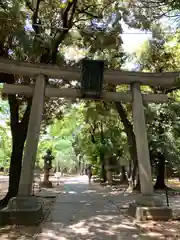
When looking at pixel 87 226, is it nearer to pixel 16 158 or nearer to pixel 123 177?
pixel 16 158

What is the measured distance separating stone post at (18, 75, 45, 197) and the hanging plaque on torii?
3.80 feet

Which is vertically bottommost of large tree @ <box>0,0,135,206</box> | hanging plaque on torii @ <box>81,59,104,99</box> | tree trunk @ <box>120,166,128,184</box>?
tree trunk @ <box>120,166,128,184</box>

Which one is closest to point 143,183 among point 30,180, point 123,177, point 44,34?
point 30,180

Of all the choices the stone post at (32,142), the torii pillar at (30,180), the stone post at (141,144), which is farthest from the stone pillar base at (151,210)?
the stone post at (32,142)

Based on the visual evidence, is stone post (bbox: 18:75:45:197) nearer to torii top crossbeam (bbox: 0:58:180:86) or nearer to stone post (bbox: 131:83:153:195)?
torii top crossbeam (bbox: 0:58:180:86)

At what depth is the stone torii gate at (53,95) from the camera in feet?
25.0

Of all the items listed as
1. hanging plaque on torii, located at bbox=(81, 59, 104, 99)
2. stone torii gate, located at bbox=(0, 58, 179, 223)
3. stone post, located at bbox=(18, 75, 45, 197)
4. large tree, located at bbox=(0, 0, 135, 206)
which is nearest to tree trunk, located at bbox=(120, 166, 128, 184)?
large tree, located at bbox=(0, 0, 135, 206)

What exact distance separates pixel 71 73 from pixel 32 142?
2.26 metres

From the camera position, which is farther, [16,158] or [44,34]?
[44,34]

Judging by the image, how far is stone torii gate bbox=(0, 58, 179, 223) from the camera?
7.64 meters

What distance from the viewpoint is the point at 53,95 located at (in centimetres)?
862

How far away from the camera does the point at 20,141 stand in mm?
10203

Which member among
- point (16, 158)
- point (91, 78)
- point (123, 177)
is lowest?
point (123, 177)

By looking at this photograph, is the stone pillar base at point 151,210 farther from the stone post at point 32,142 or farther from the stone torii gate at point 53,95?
the stone post at point 32,142
